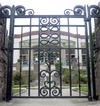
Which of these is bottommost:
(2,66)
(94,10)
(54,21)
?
(2,66)

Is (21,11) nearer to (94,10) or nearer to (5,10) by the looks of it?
(5,10)

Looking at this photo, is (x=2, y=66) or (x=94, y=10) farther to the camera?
(x=94, y=10)

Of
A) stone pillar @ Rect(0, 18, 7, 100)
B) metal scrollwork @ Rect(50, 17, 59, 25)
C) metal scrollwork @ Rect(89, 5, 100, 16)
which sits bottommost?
stone pillar @ Rect(0, 18, 7, 100)

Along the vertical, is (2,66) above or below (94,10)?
below

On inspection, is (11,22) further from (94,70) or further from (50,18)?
(94,70)

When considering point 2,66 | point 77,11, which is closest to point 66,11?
point 77,11

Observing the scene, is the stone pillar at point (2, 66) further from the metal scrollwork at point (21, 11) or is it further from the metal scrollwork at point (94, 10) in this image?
the metal scrollwork at point (94, 10)

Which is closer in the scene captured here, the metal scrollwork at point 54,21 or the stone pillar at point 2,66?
the stone pillar at point 2,66

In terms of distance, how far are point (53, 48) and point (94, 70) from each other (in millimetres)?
868

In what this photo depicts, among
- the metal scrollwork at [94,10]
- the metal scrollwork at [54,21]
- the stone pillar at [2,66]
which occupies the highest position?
the metal scrollwork at [94,10]

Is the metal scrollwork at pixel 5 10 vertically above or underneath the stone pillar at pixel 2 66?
above

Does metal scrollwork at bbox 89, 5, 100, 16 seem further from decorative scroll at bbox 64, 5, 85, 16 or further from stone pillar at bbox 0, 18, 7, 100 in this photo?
stone pillar at bbox 0, 18, 7, 100

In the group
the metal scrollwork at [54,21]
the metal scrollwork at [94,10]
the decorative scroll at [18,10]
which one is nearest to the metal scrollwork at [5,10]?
the decorative scroll at [18,10]

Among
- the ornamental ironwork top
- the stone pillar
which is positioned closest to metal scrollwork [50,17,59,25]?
the ornamental ironwork top
